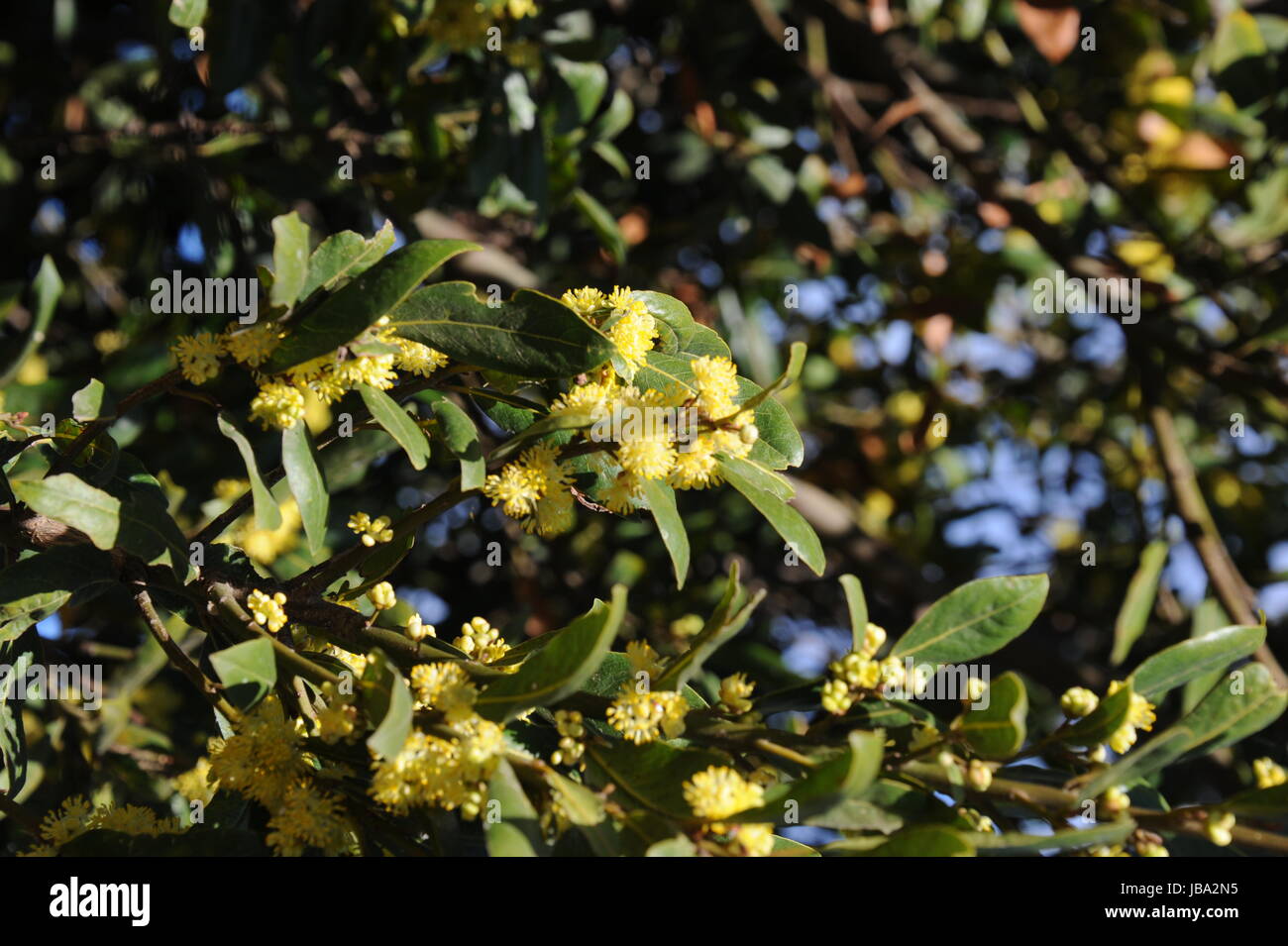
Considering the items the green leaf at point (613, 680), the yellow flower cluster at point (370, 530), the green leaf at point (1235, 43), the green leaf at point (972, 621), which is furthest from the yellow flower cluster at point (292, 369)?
the green leaf at point (1235, 43)

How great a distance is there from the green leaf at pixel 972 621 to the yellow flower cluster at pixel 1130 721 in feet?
0.41

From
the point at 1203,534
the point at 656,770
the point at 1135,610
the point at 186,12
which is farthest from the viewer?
the point at 1203,534

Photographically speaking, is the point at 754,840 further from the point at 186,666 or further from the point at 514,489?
the point at 186,666

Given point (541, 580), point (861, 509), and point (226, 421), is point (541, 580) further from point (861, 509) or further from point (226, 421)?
point (226, 421)

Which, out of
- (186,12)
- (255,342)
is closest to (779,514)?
(255,342)

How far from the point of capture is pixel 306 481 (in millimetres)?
1103

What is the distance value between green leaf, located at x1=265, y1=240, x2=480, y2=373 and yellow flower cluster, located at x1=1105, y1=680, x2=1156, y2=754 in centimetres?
73

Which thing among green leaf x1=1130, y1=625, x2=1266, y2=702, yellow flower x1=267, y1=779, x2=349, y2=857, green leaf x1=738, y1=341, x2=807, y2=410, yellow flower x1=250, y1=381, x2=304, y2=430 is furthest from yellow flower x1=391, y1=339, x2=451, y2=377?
green leaf x1=1130, y1=625, x2=1266, y2=702

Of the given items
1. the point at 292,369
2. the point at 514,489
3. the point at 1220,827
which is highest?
→ the point at 292,369

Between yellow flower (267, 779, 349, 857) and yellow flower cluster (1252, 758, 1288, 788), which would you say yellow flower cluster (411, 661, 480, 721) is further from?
yellow flower cluster (1252, 758, 1288, 788)

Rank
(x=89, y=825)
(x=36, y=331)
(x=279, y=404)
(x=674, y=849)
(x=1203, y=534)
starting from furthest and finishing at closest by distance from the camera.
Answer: (x=1203, y=534) < (x=36, y=331) < (x=89, y=825) < (x=279, y=404) < (x=674, y=849)

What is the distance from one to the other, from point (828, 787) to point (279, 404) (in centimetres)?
63

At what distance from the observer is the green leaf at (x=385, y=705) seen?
34.5 inches

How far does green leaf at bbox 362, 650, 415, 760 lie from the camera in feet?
2.88
